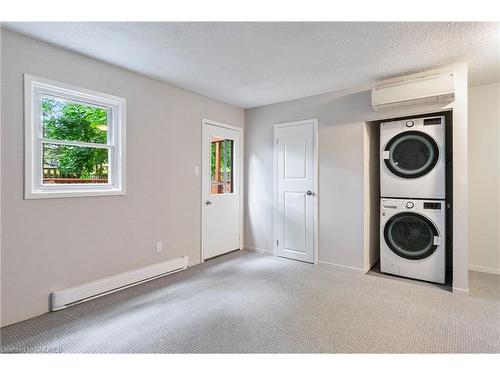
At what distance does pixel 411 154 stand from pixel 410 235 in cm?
96

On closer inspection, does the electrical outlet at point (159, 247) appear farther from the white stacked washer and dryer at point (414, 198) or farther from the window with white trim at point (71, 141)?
the white stacked washer and dryer at point (414, 198)

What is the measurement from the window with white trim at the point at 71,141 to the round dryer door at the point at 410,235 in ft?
10.5

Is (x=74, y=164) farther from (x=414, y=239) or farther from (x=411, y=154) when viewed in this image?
(x=414, y=239)

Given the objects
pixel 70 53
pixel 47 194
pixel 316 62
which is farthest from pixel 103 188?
pixel 316 62

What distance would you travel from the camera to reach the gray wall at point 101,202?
83.7 inches

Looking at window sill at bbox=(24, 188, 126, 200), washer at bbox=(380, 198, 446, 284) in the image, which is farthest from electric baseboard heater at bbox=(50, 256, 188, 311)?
washer at bbox=(380, 198, 446, 284)

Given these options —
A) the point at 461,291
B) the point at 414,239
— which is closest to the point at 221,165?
the point at 414,239

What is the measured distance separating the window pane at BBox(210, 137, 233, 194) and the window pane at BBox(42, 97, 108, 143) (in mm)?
1546

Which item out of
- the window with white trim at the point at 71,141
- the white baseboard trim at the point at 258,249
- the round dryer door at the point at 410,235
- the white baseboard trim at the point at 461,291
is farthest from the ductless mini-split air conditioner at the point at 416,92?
the window with white trim at the point at 71,141

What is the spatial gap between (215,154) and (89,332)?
8.77 ft

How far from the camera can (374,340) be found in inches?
74.9

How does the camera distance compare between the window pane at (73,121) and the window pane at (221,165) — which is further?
the window pane at (221,165)

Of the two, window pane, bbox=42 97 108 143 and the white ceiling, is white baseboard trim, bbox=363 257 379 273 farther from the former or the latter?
window pane, bbox=42 97 108 143

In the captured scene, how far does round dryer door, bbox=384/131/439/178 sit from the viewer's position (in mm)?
2965
